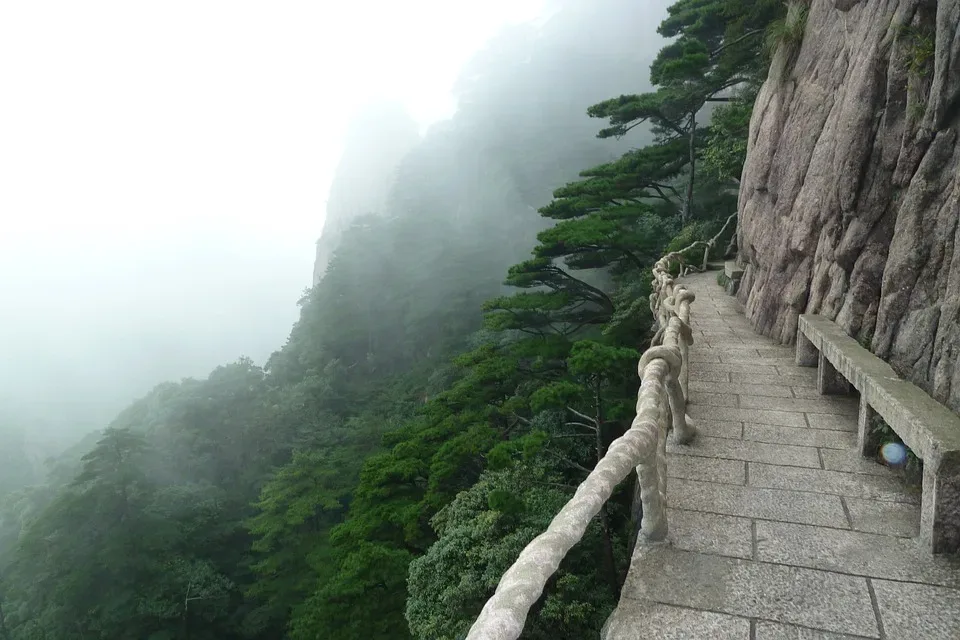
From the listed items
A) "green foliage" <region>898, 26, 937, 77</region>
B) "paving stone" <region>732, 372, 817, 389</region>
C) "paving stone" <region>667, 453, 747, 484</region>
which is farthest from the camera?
"paving stone" <region>732, 372, 817, 389</region>

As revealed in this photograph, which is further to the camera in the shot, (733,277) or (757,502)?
(733,277)

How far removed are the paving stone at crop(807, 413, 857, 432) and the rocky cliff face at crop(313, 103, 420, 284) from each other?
69.7 metres

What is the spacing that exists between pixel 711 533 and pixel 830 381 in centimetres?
278

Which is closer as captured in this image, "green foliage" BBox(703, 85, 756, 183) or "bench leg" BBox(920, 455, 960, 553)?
"bench leg" BBox(920, 455, 960, 553)

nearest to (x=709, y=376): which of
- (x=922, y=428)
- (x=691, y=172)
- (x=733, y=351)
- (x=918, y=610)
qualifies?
(x=733, y=351)

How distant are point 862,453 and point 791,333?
3.03 m

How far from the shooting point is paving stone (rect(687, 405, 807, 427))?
412cm

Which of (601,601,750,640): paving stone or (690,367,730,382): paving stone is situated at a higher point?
(601,601,750,640): paving stone

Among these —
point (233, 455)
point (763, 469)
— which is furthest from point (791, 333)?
point (233, 455)

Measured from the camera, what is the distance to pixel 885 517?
2795mm

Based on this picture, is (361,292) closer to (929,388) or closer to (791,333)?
(791,333)

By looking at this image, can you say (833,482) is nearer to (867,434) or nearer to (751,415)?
(867,434)

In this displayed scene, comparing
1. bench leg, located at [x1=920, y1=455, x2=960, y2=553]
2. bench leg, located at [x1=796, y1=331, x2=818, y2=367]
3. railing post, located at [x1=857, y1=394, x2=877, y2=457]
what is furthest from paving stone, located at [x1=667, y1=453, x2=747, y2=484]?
bench leg, located at [x1=796, y1=331, x2=818, y2=367]

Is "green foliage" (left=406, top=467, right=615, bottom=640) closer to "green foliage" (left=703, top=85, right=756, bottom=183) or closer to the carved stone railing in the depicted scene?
the carved stone railing
